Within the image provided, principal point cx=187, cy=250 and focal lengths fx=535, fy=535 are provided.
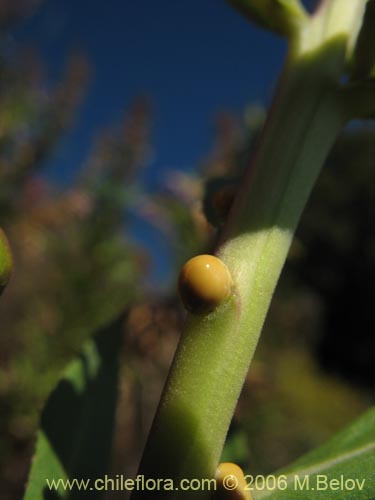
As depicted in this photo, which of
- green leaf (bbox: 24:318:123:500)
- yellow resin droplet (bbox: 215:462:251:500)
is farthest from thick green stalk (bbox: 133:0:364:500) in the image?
green leaf (bbox: 24:318:123:500)

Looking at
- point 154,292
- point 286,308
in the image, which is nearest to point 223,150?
point 154,292

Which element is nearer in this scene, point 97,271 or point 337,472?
point 337,472

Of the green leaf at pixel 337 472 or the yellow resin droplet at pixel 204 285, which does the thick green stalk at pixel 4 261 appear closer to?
the yellow resin droplet at pixel 204 285

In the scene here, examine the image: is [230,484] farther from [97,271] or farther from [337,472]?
[97,271]

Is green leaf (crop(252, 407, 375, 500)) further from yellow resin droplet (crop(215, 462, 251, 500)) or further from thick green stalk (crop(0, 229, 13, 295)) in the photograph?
thick green stalk (crop(0, 229, 13, 295))

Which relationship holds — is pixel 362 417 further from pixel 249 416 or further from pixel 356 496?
pixel 249 416

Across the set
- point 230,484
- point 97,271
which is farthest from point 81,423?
point 97,271
